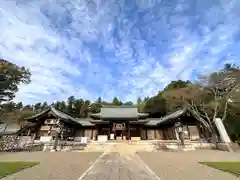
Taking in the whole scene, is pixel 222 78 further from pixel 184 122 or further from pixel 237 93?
pixel 184 122

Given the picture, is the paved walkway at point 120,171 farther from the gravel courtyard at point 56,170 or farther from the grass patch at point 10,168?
the grass patch at point 10,168

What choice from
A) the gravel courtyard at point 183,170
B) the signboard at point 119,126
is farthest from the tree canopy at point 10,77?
the gravel courtyard at point 183,170

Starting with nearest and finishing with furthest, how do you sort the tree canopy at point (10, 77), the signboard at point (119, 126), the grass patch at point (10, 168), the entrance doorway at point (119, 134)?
the grass patch at point (10, 168), the tree canopy at point (10, 77), the entrance doorway at point (119, 134), the signboard at point (119, 126)

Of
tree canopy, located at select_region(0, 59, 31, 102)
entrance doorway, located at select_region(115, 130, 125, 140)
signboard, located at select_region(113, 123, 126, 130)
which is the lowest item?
entrance doorway, located at select_region(115, 130, 125, 140)

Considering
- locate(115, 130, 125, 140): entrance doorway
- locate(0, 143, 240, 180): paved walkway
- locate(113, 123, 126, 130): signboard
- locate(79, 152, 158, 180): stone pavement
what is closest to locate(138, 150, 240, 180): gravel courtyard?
locate(0, 143, 240, 180): paved walkway

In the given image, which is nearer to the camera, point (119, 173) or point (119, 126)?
point (119, 173)

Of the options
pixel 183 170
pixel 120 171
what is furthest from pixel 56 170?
pixel 183 170

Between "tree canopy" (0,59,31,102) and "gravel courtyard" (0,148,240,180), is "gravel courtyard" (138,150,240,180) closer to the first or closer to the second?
"gravel courtyard" (0,148,240,180)

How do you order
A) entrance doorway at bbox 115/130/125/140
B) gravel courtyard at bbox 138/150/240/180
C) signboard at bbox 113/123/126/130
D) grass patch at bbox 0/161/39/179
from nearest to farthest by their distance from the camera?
gravel courtyard at bbox 138/150/240/180 → grass patch at bbox 0/161/39/179 → entrance doorway at bbox 115/130/125/140 → signboard at bbox 113/123/126/130

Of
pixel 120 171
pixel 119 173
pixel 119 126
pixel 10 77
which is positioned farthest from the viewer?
pixel 119 126

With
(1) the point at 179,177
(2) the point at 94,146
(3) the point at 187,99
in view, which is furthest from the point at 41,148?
(3) the point at 187,99

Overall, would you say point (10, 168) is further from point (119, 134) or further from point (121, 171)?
point (119, 134)

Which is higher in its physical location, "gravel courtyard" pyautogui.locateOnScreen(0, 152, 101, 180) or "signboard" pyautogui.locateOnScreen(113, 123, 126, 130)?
"signboard" pyautogui.locateOnScreen(113, 123, 126, 130)

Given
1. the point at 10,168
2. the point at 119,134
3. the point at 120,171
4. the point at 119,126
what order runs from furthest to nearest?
the point at 119,134 → the point at 119,126 → the point at 10,168 → the point at 120,171
